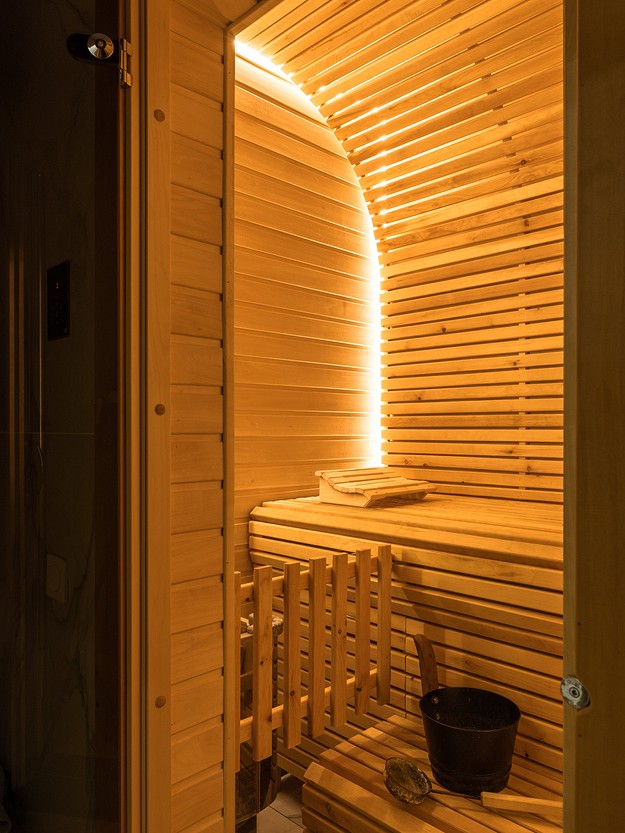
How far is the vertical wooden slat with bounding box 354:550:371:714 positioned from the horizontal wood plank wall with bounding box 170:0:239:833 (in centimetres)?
108

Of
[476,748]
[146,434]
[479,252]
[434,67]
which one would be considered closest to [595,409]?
[146,434]

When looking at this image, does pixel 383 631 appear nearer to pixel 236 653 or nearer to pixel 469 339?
pixel 236 653

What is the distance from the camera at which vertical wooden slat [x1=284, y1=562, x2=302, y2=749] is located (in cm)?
228

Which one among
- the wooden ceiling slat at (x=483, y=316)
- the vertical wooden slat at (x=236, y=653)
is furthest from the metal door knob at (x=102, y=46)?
the wooden ceiling slat at (x=483, y=316)

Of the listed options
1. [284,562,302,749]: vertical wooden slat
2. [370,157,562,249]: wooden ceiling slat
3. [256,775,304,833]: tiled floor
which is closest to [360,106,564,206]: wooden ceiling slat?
[370,157,562,249]: wooden ceiling slat

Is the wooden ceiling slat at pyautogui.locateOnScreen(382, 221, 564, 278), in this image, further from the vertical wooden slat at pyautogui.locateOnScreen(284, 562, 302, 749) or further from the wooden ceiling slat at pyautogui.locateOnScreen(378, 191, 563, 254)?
the vertical wooden slat at pyautogui.locateOnScreen(284, 562, 302, 749)

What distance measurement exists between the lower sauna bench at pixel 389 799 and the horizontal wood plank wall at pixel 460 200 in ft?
4.66

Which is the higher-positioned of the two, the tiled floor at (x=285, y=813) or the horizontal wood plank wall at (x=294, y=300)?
the horizontal wood plank wall at (x=294, y=300)

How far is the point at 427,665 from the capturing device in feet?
7.84

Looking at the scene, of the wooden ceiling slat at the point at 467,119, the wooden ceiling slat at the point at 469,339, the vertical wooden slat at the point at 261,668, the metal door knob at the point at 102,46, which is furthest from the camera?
the wooden ceiling slat at the point at 469,339

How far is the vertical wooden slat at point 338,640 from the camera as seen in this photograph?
96.5 inches

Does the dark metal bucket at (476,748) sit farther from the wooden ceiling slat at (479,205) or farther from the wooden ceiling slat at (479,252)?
the wooden ceiling slat at (479,205)

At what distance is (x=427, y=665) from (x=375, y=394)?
2.06 m

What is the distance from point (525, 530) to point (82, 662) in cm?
165
